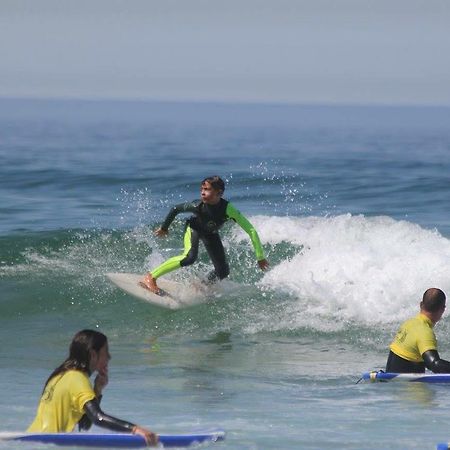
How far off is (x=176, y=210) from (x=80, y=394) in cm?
683

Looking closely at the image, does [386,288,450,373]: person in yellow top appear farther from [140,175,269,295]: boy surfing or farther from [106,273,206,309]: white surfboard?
[106,273,206,309]: white surfboard

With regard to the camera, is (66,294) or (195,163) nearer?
(66,294)

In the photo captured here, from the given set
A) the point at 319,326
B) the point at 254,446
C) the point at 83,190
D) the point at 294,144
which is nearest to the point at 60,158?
the point at 83,190

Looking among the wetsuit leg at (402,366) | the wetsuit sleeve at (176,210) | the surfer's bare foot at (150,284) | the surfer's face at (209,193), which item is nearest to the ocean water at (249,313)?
the wetsuit leg at (402,366)

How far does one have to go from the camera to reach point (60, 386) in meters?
6.78

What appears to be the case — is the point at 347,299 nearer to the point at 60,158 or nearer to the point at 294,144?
the point at 60,158

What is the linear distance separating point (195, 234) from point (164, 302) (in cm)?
111

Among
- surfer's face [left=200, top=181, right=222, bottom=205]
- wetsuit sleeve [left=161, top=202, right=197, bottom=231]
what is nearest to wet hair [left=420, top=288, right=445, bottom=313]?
surfer's face [left=200, top=181, right=222, bottom=205]

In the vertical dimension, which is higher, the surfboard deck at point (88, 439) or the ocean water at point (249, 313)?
the surfboard deck at point (88, 439)

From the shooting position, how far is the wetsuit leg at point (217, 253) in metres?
14.0

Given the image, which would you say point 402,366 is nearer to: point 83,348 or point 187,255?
point 83,348

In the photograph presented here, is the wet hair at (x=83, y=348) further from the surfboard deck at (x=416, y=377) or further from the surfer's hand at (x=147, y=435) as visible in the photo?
the surfboard deck at (x=416, y=377)

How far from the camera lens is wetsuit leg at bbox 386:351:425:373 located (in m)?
9.77

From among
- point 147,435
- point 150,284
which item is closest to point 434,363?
point 147,435
